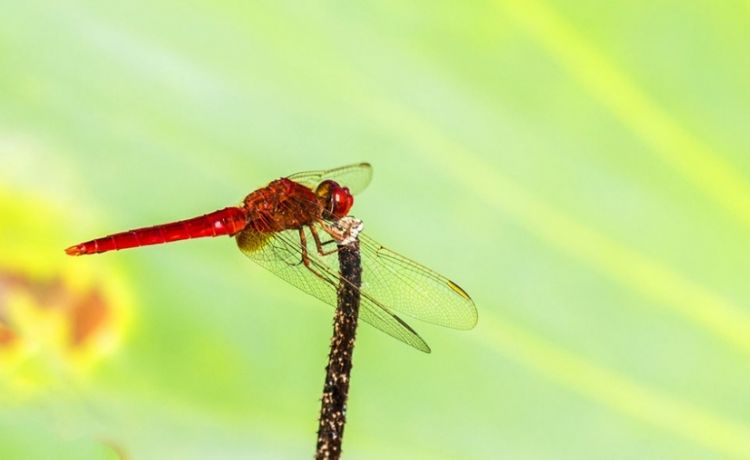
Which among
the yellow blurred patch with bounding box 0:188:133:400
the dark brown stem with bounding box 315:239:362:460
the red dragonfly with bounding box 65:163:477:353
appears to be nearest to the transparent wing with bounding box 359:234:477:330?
the red dragonfly with bounding box 65:163:477:353

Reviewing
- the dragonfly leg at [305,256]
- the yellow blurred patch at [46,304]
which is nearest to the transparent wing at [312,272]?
the dragonfly leg at [305,256]

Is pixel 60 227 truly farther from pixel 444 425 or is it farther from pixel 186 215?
pixel 444 425

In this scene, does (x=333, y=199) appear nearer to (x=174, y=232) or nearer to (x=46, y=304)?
(x=174, y=232)

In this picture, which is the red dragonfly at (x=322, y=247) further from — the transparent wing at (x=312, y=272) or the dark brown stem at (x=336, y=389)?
the dark brown stem at (x=336, y=389)

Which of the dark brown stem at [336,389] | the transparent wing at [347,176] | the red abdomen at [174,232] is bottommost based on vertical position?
the dark brown stem at [336,389]

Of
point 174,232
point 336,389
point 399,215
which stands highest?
point 399,215

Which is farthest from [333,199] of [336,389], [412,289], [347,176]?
[336,389]

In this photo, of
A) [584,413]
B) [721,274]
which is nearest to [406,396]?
[584,413]
